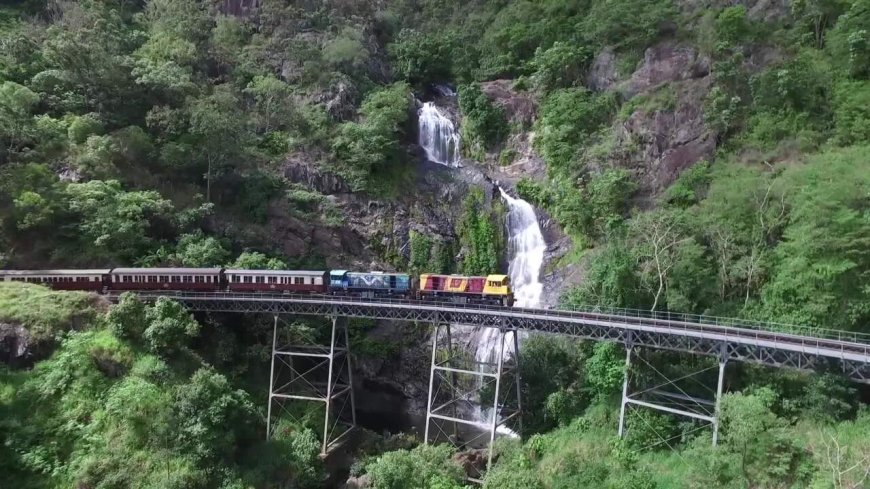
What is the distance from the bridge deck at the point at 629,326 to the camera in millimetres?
23016

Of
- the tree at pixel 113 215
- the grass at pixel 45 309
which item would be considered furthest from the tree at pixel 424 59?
the grass at pixel 45 309

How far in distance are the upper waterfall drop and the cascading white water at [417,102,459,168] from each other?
9599 mm

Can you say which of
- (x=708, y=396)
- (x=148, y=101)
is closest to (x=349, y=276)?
(x=708, y=396)

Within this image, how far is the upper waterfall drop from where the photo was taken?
41.0 metres

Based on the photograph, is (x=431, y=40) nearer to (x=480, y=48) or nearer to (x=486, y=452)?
(x=480, y=48)

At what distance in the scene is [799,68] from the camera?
3962cm

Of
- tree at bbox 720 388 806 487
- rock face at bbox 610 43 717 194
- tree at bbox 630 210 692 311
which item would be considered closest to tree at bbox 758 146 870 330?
tree at bbox 630 210 692 311

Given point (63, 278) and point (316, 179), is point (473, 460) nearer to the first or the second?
point (63, 278)

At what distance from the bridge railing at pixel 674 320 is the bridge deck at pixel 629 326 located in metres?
0.04

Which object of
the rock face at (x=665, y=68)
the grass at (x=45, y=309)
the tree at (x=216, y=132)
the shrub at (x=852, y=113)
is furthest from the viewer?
the rock face at (x=665, y=68)

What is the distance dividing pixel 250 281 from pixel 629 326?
24138 millimetres

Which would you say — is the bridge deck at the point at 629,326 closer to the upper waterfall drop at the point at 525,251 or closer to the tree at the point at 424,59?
the upper waterfall drop at the point at 525,251

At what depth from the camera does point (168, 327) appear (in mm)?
30750

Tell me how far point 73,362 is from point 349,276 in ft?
53.3
